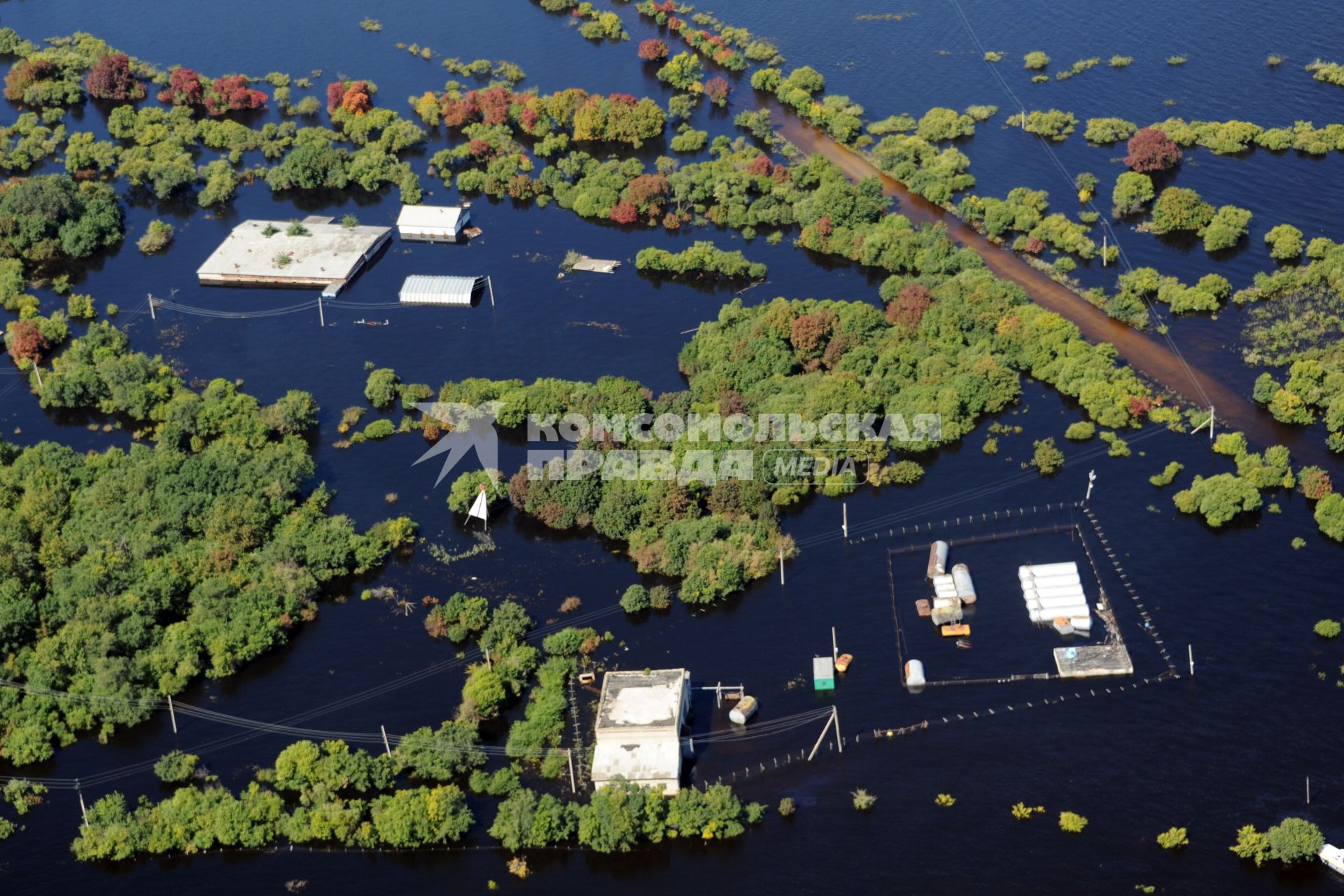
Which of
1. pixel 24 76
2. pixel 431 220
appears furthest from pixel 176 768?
Answer: pixel 24 76

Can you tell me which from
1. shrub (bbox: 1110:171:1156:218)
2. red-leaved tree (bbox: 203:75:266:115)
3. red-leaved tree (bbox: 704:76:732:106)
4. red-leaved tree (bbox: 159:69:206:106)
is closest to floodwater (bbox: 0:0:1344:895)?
shrub (bbox: 1110:171:1156:218)

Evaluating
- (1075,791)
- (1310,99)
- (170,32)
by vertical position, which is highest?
(170,32)

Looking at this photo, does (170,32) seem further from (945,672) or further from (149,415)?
(945,672)

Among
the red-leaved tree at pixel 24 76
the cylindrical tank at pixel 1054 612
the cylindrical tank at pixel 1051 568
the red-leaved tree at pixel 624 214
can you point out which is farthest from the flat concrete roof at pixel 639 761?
the red-leaved tree at pixel 24 76

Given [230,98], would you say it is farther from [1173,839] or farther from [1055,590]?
[1173,839]

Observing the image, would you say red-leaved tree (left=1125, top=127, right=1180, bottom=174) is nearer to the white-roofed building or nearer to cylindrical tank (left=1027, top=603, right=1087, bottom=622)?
the white-roofed building

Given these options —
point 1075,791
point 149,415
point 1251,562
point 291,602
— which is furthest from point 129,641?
point 1251,562
